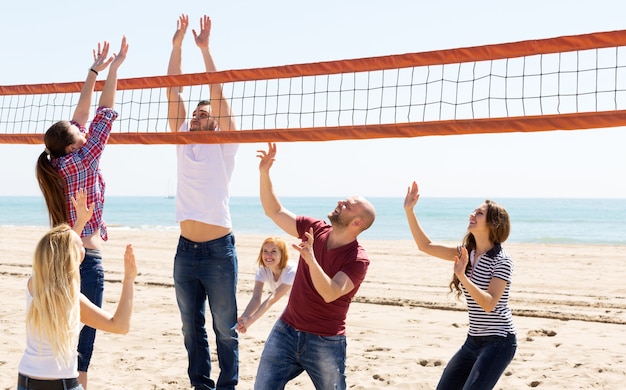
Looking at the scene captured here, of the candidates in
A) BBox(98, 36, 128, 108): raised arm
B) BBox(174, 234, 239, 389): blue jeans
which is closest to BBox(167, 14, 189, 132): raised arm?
BBox(98, 36, 128, 108): raised arm

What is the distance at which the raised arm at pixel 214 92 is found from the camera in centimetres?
504

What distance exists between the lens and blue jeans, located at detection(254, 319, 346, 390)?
390cm

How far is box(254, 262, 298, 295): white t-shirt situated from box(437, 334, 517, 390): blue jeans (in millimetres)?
1489

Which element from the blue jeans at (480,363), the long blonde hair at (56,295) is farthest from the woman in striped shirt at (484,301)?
the long blonde hair at (56,295)

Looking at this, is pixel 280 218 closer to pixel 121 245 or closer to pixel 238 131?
pixel 238 131

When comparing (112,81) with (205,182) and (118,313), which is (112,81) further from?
(118,313)

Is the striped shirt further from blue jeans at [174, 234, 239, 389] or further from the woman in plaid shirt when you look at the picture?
the woman in plaid shirt

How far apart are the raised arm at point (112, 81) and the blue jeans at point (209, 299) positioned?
0.96 meters

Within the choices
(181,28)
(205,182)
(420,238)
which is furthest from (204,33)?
(420,238)

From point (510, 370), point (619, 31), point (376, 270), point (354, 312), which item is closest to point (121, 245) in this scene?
point (376, 270)

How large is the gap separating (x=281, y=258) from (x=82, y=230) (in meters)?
1.51

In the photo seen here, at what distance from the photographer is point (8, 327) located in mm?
7629

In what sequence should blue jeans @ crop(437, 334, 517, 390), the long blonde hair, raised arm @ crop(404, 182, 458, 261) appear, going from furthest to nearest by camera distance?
1. raised arm @ crop(404, 182, 458, 261)
2. blue jeans @ crop(437, 334, 517, 390)
3. the long blonde hair

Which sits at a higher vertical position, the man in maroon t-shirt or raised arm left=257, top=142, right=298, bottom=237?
raised arm left=257, top=142, right=298, bottom=237
